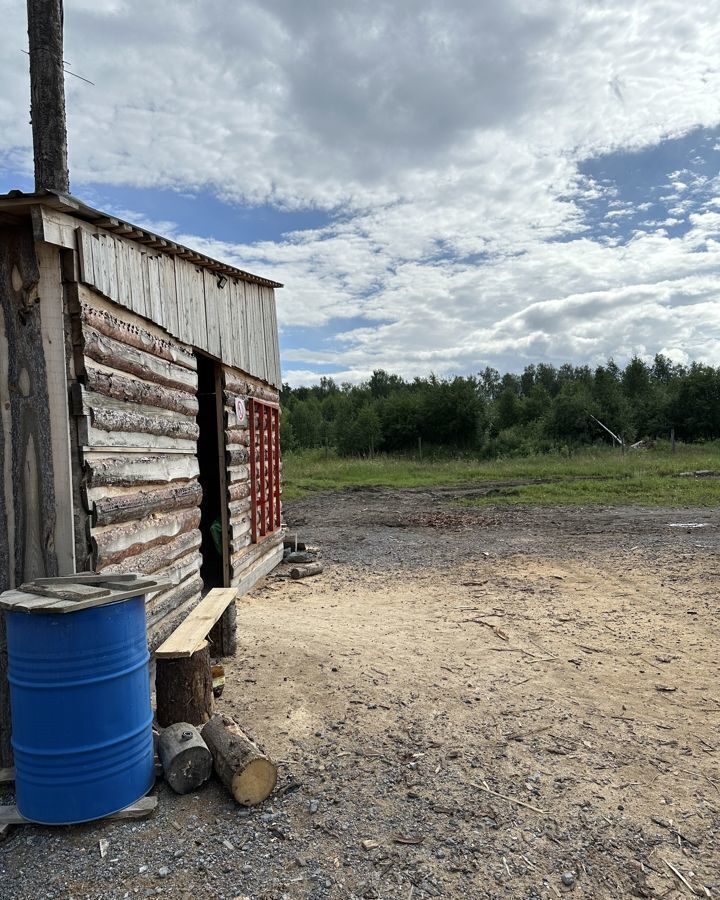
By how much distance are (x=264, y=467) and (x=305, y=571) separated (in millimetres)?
1665

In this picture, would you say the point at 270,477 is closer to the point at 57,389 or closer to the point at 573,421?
the point at 57,389

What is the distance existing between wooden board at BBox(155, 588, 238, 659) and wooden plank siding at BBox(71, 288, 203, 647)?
0.38 meters

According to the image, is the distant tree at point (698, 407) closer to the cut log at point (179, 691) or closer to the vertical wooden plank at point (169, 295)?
the vertical wooden plank at point (169, 295)

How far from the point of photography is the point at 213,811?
335 cm

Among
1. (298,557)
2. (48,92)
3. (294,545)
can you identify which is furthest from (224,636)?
(48,92)

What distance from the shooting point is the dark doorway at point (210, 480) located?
839cm

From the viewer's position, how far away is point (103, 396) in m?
4.54

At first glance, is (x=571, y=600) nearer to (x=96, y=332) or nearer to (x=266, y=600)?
(x=266, y=600)

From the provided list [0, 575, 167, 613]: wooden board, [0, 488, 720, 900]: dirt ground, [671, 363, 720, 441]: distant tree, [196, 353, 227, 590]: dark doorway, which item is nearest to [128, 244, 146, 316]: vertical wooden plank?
[0, 575, 167, 613]: wooden board

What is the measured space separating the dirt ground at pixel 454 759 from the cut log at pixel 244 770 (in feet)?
A: 0.28

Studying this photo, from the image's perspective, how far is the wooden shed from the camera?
3.86 meters

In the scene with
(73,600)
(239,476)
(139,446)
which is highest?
(139,446)

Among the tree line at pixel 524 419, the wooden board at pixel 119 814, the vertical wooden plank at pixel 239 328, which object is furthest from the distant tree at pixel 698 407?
the wooden board at pixel 119 814

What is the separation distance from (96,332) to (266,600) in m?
4.54
